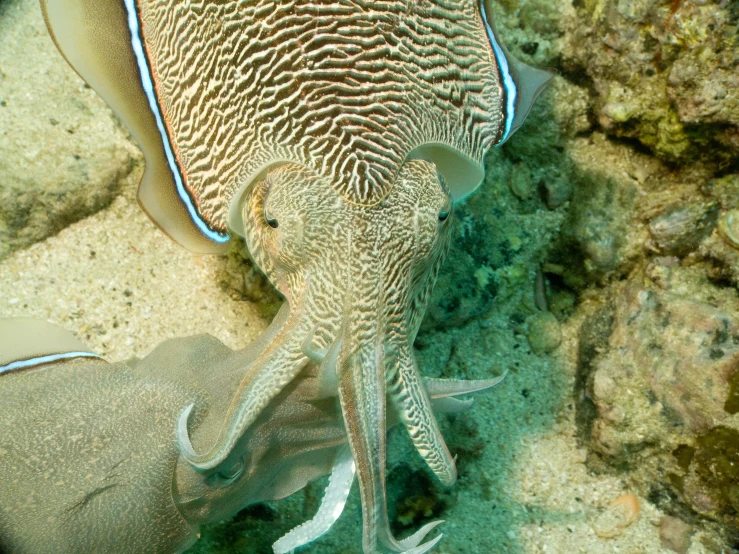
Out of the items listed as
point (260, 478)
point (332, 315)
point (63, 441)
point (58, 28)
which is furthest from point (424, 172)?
point (58, 28)

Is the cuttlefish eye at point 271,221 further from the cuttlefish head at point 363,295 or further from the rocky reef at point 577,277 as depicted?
the rocky reef at point 577,277

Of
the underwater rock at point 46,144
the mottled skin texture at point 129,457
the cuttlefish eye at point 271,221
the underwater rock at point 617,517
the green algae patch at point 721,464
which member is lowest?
the underwater rock at point 617,517

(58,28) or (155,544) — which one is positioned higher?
(58,28)

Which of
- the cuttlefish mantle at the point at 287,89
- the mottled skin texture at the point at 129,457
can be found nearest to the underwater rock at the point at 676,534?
the mottled skin texture at the point at 129,457

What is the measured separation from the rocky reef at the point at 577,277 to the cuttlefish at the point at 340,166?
1316 millimetres

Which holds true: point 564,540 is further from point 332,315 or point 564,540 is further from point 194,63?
point 194,63

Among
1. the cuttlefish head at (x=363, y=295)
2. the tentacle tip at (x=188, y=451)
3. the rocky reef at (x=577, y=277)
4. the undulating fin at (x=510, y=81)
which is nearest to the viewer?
the cuttlefish head at (x=363, y=295)

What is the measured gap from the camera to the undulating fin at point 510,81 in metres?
2.46

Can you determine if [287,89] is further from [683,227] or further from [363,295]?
[683,227]

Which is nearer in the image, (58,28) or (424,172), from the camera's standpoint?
(424,172)

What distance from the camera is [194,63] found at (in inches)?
87.1

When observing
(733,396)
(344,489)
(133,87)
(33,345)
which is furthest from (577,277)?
(33,345)

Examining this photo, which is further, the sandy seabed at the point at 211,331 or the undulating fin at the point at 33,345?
the sandy seabed at the point at 211,331

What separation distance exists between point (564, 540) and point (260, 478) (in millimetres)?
2125
